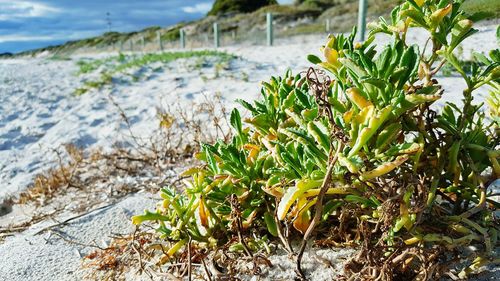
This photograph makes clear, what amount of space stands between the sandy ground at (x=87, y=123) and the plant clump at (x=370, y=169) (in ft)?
0.59

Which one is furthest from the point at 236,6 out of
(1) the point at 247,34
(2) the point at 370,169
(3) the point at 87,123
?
(2) the point at 370,169

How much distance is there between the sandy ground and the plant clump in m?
0.18

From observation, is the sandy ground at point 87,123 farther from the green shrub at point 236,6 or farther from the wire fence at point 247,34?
the green shrub at point 236,6

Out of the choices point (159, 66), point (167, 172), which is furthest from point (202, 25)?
point (167, 172)

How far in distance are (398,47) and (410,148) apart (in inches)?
10.4

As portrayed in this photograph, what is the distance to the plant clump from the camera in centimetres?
119

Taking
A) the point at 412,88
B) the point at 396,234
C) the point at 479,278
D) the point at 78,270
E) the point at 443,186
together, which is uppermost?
the point at 412,88

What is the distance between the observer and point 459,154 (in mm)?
Result: 1419

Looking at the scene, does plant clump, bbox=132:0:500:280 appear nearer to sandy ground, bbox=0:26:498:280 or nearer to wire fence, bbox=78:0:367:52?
sandy ground, bbox=0:26:498:280

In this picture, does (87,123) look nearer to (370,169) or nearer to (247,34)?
(370,169)

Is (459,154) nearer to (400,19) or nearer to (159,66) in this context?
(400,19)

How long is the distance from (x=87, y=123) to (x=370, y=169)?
4787mm

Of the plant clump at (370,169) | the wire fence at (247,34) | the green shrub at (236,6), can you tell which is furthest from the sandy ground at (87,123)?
the green shrub at (236,6)

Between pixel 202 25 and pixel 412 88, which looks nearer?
pixel 412 88
